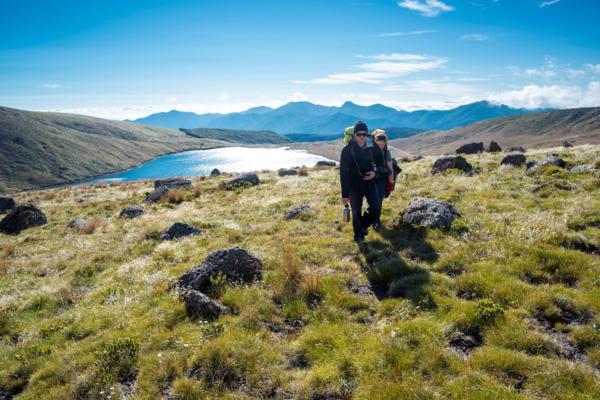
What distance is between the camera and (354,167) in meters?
11.5

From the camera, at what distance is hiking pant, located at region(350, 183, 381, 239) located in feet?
38.2

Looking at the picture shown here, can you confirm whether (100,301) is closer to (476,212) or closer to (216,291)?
(216,291)

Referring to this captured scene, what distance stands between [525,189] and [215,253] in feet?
48.5

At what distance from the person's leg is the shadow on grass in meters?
0.41

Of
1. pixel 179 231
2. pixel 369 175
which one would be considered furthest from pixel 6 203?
pixel 369 175

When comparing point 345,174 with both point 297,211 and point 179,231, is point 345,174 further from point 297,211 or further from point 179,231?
point 179,231

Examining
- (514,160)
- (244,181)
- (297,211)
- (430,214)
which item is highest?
(514,160)

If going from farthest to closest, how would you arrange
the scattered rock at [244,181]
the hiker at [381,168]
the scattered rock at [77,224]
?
1. the scattered rock at [244,181]
2. the scattered rock at [77,224]
3. the hiker at [381,168]

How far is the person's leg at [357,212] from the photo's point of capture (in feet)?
38.2

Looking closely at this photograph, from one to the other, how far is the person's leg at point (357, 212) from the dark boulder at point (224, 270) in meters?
3.51

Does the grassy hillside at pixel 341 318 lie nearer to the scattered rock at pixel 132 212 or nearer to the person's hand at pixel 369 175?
the person's hand at pixel 369 175

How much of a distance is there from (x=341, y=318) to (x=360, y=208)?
483 centimetres

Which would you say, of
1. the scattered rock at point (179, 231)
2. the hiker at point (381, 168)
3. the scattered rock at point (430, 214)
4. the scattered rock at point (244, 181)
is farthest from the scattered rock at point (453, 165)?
the scattered rock at point (179, 231)

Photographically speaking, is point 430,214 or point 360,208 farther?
point 430,214
